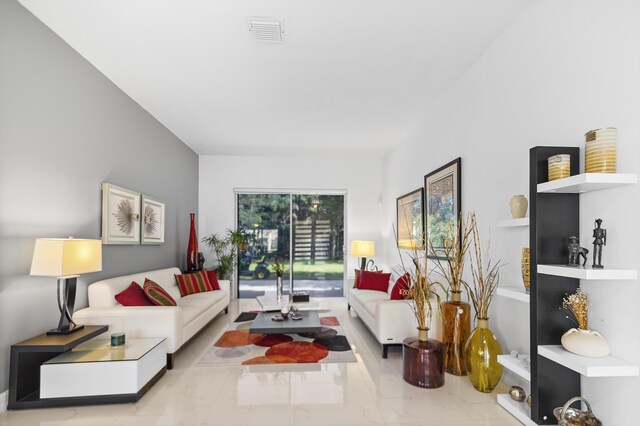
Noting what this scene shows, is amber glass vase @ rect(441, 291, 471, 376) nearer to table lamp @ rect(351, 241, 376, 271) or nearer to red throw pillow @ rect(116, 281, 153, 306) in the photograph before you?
red throw pillow @ rect(116, 281, 153, 306)

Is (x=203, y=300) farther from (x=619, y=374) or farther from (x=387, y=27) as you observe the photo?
(x=619, y=374)

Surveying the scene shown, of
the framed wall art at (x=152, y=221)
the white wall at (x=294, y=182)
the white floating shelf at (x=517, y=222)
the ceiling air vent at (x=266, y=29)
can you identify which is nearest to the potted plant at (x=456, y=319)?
the white floating shelf at (x=517, y=222)

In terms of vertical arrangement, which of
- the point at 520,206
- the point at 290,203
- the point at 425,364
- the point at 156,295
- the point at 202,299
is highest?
the point at 290,203

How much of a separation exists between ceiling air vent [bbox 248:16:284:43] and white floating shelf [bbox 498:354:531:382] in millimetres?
2874

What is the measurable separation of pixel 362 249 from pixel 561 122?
14.2 ft

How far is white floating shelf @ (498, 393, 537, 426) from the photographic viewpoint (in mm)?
2245

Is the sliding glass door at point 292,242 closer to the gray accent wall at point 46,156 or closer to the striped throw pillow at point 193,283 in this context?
the striped throw pillow at point 193,283

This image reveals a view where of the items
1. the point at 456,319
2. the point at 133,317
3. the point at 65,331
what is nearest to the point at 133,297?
the point at 133,317

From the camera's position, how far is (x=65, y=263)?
2.55 m

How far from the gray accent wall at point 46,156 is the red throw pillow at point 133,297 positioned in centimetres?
33

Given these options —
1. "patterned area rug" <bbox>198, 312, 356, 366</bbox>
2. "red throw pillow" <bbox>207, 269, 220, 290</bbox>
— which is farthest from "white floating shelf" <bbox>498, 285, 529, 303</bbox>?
"red throw pillow" <bbox>207, 269, 220, 290</bbox>

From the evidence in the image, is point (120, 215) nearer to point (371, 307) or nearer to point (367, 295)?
point (371, 307)

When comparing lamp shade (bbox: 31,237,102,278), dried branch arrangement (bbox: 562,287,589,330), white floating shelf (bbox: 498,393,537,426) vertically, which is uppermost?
lamp shade (bbox: 31,237,102,278)

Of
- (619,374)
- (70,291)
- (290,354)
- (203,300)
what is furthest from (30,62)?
(619,374)
